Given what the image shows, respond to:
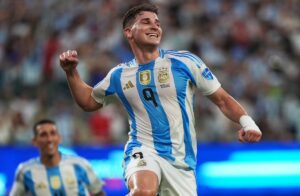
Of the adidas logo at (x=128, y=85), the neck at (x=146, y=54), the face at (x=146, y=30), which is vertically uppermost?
the face at (x=146, y=30)

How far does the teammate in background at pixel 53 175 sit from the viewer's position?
9.55 meters

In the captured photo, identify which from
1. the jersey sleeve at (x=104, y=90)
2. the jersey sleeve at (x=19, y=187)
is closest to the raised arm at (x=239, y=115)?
the jersey sleeve at (x=104, y=90)

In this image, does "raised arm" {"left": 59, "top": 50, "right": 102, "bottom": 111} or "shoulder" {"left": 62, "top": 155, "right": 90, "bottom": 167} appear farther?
"shoulder" {"left": 62, "top": 155, "right": 90, "bottom": 167}

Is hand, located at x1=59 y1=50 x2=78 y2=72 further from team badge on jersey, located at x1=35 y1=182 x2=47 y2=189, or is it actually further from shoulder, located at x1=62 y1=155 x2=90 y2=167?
team badge on jersey, located at x1=35 y1=182 x2=47 y2=189

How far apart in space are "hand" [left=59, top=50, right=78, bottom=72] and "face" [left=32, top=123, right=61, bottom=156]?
7.47 ft

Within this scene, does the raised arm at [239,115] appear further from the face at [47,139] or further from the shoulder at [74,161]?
the face at [47,139]

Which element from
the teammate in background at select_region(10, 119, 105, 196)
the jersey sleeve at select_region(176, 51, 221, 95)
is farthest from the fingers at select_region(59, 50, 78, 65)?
the teammate in background at select_region(10, 119, 105, 196)

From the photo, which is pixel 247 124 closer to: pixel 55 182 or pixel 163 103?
pixel 163 103

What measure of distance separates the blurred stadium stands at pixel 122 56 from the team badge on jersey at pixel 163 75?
21.4ft

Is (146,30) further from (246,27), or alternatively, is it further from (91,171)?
(246,27)

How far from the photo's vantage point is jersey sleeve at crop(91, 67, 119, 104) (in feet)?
25.1

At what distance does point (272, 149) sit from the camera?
13.5 m

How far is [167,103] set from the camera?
24.2 feet

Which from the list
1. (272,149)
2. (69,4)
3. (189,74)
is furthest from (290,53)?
(189,74)
